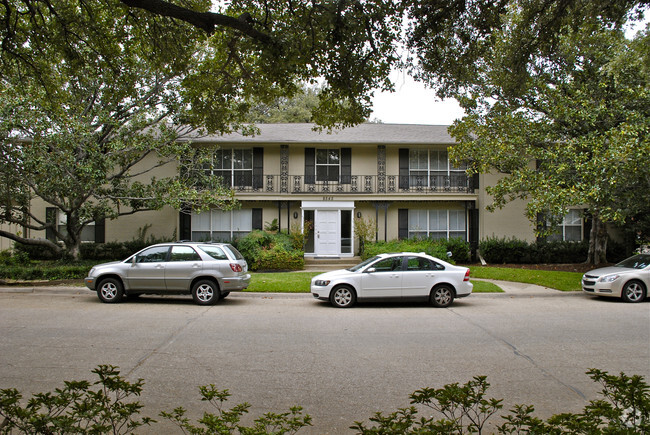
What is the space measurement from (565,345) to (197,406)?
20.0 feet

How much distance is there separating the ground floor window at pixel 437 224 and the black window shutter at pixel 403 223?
183 millimetres

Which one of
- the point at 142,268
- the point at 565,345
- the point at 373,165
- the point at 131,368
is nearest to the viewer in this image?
the point at 131,368

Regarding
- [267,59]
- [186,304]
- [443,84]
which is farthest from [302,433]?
[186,304]

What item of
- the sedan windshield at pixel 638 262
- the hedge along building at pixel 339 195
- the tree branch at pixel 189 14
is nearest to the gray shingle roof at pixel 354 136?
the hedge along building at pixel 339 195

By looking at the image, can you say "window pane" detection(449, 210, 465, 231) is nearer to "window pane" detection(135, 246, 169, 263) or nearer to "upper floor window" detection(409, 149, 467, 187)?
"upper floor window" detection(409, 149, 467, 187)

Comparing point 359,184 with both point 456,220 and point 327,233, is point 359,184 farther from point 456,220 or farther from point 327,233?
point 456,220

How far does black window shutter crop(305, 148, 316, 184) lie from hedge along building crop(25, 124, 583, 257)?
0.16 ft

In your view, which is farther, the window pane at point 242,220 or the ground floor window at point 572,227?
the ground floor window at point 572,227

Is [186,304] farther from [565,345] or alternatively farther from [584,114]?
[584,114]

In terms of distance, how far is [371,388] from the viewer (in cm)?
550

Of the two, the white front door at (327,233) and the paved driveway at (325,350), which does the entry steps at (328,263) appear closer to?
the white front door at (327,233)

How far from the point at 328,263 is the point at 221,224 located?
19.0ft

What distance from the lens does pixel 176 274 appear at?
11.7 metres

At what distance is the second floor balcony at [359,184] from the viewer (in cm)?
2225
